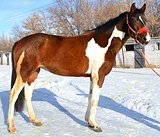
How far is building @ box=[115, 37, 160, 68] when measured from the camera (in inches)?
592

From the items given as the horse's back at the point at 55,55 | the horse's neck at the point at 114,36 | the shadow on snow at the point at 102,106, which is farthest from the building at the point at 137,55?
the horse's back at the point at 55,55

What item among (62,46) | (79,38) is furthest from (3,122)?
(79,38)

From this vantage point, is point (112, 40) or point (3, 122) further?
point (3, 122)

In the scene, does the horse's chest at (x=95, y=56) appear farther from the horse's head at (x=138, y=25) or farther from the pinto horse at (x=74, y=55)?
the horse's head at (x=138, y=25)

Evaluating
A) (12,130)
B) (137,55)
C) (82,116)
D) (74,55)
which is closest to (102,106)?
(82,116)

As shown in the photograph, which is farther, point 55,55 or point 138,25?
point 55,55

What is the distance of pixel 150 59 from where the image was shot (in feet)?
50.4

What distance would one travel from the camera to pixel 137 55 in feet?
52.6

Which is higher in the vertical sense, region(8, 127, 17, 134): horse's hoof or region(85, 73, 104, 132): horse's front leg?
region(85, 73, 104, 132): horse's front leg

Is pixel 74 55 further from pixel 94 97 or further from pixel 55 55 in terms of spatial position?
pixel 94 97

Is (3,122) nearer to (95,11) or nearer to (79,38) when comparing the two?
(79,38)

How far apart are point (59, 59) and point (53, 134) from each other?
4.43 ft

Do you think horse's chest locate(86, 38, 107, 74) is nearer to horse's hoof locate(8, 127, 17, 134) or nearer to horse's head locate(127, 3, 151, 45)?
horse's head locate(127, 3, 151, 45)

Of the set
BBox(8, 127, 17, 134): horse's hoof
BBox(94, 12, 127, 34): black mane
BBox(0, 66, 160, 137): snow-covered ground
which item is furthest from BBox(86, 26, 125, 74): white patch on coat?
BBox(8, 127, 17, 134): horse's hoof
